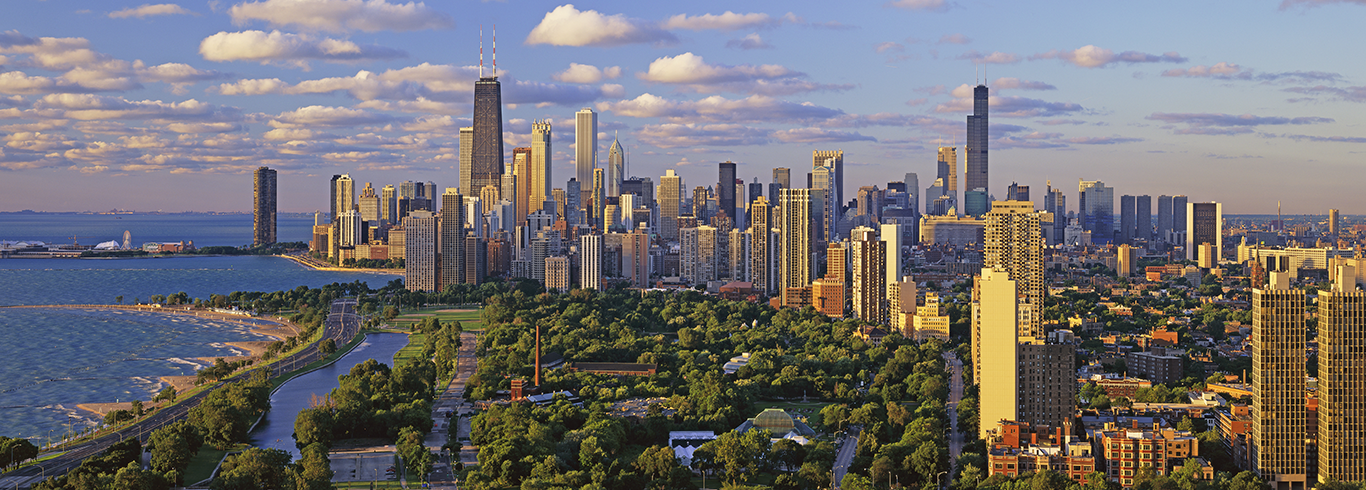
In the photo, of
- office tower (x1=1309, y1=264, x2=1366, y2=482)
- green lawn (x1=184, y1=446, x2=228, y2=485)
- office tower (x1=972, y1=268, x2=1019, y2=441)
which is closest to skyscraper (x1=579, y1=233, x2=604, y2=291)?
green lawn (x1=184, y1=446, x2=228, y2=485)

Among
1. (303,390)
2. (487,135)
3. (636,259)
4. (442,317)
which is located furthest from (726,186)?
(303,390)

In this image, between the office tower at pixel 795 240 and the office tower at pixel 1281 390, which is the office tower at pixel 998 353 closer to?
the office tower at pixel 1281 390

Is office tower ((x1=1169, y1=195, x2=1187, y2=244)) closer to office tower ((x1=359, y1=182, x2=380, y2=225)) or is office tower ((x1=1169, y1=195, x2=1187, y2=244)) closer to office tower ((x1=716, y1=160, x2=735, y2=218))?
office tower ((x1=716, y1=160, x2=735, y2=218))

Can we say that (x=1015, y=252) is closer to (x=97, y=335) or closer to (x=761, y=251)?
(x=761, y=251)

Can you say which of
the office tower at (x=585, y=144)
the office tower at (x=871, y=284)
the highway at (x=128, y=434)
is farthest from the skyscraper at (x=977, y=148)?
the highway at (x=128, y=434)

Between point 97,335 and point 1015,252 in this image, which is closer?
point 1015,252

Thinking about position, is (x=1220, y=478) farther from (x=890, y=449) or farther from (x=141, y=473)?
(x=141, y=473)
